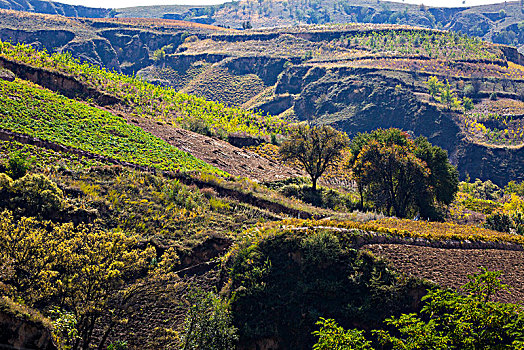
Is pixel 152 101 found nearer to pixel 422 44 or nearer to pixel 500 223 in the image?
pixel 500 223

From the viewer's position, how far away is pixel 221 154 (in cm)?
Result: 5222

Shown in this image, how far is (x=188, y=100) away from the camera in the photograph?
79438 mm

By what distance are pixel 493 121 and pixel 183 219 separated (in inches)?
4384

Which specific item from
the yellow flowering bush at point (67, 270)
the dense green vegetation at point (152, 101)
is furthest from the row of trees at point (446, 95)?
the yellow flowering bush at point (67, 270)

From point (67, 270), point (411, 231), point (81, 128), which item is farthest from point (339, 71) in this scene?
point (67, 270)

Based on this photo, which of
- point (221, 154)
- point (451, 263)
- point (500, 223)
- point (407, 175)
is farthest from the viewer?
point (221, 154)

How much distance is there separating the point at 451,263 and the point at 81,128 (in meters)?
35.2

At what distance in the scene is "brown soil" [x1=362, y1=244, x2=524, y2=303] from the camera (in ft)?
83.7

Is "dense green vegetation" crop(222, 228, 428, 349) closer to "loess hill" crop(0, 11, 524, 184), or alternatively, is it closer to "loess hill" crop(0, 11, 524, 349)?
"loess hill" crop(0, 11, 524, 349)

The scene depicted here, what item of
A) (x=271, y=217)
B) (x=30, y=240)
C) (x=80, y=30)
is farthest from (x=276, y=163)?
(x=80, y=30)

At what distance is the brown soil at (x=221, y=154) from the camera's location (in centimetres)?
4934

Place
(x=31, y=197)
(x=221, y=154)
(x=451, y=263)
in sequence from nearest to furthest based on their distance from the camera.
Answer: (x=451, y=263) → (x=31, y=197) → (x=221, y=154)

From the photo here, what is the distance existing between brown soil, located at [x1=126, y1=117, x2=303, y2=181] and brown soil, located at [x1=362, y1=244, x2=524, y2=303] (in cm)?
2244

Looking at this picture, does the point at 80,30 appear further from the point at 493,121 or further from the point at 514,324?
the point at 514,324
